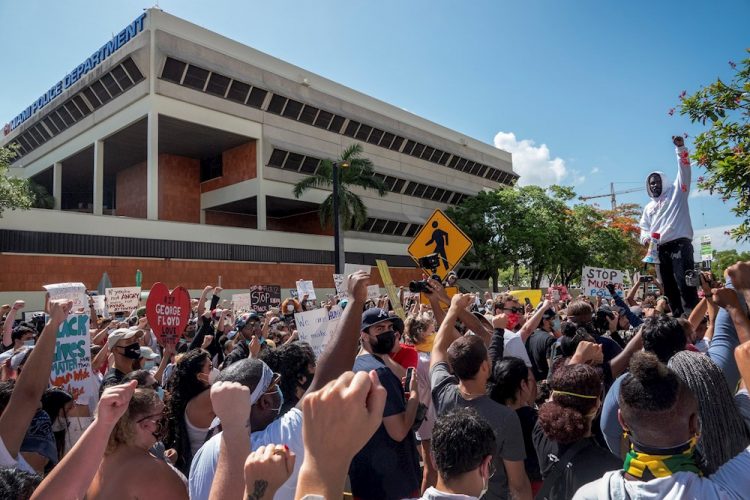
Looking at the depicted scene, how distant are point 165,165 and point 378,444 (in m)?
33.2

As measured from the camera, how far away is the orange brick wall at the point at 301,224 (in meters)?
36.8

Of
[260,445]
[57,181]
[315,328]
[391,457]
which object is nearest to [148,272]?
[57,181]

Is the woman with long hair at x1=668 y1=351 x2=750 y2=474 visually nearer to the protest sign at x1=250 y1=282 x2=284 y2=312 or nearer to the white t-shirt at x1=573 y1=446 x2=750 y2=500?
the white t-shirt at x1=573 y1=446 x2=750 y2=500

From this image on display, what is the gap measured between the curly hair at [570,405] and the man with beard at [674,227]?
3.25 meters

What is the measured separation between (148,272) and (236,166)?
9.11 meters

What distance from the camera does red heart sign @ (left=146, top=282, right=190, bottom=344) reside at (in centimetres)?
647

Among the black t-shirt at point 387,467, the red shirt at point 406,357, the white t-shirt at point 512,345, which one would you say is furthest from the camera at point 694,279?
the black t-shirt at point 387,467

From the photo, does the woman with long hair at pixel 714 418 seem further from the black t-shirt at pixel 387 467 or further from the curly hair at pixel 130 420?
the curly hair at pixel 130 420

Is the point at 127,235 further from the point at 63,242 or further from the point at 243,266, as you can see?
the point at 243,266

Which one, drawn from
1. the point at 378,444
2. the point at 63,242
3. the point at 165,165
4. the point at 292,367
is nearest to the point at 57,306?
the point at 292,367

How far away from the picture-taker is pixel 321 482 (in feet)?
3.90

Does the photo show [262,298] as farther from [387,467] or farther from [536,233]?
[536,233]

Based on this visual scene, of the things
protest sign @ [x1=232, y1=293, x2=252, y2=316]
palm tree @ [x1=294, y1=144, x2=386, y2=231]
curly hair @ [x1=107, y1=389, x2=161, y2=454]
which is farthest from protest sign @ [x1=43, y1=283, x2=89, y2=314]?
palm tree @ [x1=294, y1=144, x2=386, y2=231]

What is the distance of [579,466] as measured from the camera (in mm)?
2545
